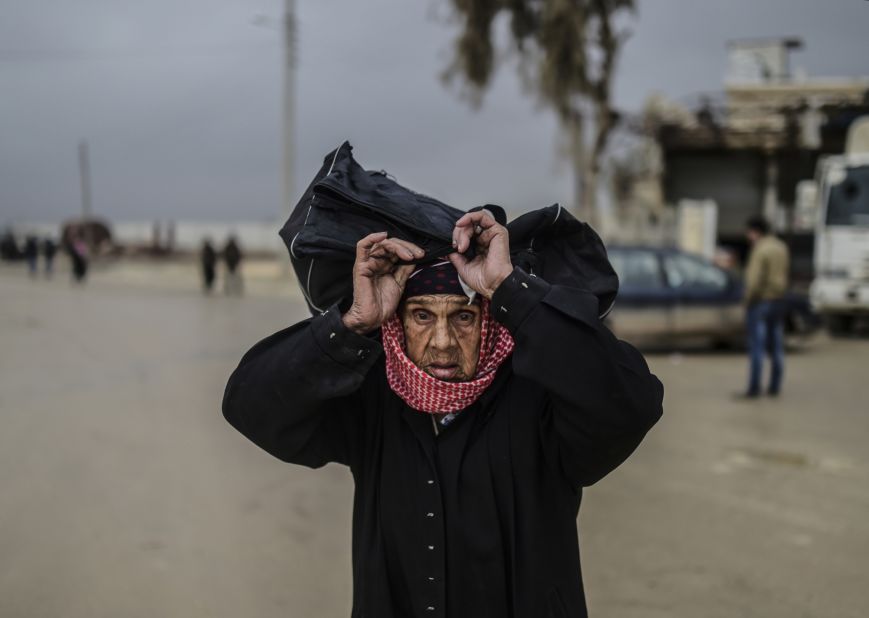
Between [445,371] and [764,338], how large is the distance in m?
7.73

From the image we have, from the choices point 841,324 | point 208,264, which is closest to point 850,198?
point 841,324

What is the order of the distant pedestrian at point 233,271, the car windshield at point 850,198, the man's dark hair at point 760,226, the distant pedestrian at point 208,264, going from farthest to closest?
the distant pedestrian at point 208,264, the distant pedestrian at point 233,271, the car windshield at point 850,198, the man's dark hair at point 760,226

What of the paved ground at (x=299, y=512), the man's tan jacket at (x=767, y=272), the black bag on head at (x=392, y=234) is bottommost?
the paved ground at (x=299, y=512)

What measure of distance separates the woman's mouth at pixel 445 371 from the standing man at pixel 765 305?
25.1 feet

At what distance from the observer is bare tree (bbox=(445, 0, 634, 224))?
2008cm

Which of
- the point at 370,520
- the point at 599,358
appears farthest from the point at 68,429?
the point at 599,358

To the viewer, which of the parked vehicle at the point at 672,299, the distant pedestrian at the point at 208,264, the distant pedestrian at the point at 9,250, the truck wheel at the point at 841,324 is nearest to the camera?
the parked vehicle at the point at 672,299

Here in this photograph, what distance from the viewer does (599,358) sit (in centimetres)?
181

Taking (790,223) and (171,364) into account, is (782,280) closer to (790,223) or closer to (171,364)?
(171,364)

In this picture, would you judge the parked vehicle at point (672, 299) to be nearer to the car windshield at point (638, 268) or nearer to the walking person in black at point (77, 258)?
the car windshield at point (638, 268)

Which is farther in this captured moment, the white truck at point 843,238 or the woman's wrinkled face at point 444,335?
the white truck at point 843,238

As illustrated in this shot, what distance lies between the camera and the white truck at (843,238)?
14.3m

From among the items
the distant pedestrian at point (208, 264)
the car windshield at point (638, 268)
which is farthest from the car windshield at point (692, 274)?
the distant pedestrian at point (208, 264)

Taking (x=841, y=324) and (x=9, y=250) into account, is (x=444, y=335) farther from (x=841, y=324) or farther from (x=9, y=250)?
(x=9, y=250)
